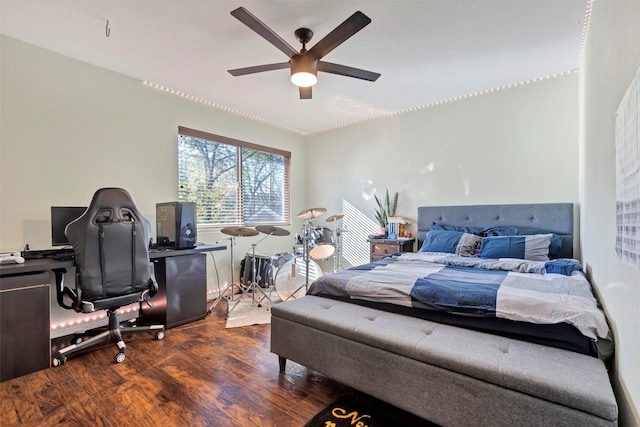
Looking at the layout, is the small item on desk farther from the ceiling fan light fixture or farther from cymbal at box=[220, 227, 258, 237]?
the ceiling fan light fixture

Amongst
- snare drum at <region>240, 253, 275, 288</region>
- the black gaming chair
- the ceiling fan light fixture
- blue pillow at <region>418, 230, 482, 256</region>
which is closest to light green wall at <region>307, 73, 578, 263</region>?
blue pillow at <region>418, 230, 482, 256</region>

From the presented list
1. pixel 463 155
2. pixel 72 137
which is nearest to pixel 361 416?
pixel 463 155

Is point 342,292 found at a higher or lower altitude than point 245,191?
lower

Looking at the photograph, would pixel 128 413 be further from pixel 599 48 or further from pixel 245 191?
pixel 599 48

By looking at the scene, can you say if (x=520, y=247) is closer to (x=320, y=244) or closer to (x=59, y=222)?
(x=320, y=244)

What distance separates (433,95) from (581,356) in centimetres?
330

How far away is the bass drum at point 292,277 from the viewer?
3703mm

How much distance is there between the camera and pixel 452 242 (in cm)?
338

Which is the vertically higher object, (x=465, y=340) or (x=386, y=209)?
(x=386, y=209)

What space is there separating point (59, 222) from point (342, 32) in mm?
2876

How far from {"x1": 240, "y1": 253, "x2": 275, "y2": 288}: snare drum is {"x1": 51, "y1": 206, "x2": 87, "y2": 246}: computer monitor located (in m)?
2.09

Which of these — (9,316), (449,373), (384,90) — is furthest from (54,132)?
(449,373)

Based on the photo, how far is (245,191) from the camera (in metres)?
4.60

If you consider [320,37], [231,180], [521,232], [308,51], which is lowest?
[521,232]
